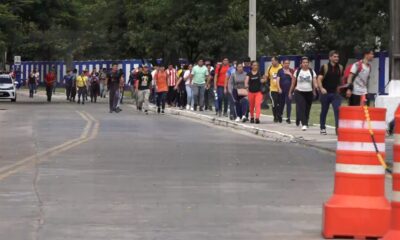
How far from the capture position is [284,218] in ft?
28.6

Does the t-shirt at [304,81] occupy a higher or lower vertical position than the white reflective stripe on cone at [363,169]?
higher

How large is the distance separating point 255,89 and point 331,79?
4.62m

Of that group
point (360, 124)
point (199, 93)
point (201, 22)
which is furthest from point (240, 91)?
point (201, 22)

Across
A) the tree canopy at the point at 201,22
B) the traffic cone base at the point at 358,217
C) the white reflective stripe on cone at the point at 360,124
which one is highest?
the tree canopy at the point at 201,22

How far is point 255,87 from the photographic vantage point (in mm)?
22672

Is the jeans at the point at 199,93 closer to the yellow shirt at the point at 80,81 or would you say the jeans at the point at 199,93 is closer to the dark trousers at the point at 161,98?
the dark trousers at the point at 161,98

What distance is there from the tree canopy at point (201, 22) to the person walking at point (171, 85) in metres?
7.73

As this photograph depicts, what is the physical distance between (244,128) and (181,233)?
13799 millimetres

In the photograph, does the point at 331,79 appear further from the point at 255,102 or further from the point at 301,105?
the point at 255,102

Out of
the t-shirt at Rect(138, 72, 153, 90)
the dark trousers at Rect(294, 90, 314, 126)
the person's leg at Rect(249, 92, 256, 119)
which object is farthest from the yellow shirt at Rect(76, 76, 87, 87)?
the dark trousers at Rect(294, 90, 314, 126)

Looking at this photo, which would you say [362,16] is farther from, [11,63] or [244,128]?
[11,63]

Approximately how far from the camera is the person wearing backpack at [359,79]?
1633cm

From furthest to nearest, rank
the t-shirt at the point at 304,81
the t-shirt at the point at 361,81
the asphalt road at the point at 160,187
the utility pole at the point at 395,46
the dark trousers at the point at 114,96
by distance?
the dark trousers at the point at 114,96
the t-shirt at the point at 304,81
the utility pole at the point at 395,46
the t-shirt at the point at 361,81
the asphalt road at the point at 160,187

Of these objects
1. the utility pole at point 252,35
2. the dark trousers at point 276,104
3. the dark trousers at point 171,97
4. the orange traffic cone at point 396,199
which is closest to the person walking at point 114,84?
the dark trousers at point 171,97
